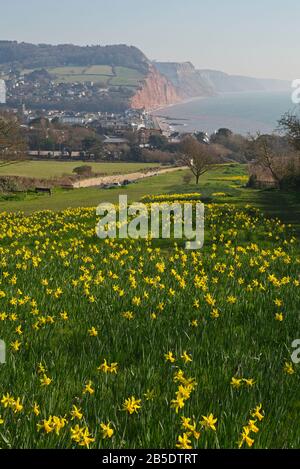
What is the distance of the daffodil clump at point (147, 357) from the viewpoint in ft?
12.6

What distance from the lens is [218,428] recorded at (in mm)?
3838

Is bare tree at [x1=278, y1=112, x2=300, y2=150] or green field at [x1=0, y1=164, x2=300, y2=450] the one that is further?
bare tree at [x1=278, y1=112, x2=300, y2=150]

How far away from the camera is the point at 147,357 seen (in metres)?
5.61

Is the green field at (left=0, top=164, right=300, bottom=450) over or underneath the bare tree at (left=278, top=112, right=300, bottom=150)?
underneath

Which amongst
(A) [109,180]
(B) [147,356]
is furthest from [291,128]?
(A) [109,180]

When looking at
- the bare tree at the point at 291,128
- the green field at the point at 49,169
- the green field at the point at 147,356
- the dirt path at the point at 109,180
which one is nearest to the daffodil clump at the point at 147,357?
the green field at the point at 147,356

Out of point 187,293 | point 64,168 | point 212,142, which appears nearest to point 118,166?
point 64,168

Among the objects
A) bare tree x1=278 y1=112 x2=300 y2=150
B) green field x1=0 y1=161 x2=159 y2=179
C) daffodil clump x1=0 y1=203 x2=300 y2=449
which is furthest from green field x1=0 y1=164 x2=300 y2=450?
green field x1=0 y1=161 x2=159 y2=179

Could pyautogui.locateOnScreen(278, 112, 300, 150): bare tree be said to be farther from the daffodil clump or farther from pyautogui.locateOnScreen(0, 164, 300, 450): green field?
the daffodil clump

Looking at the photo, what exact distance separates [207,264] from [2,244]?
747 centimetres

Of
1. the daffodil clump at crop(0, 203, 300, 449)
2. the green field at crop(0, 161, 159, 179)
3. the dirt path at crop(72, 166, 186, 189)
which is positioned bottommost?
the dirt path at crop(72, 166, 186, 189)

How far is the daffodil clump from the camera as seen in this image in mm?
3852

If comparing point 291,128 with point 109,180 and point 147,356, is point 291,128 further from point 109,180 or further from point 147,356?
point 109,180
